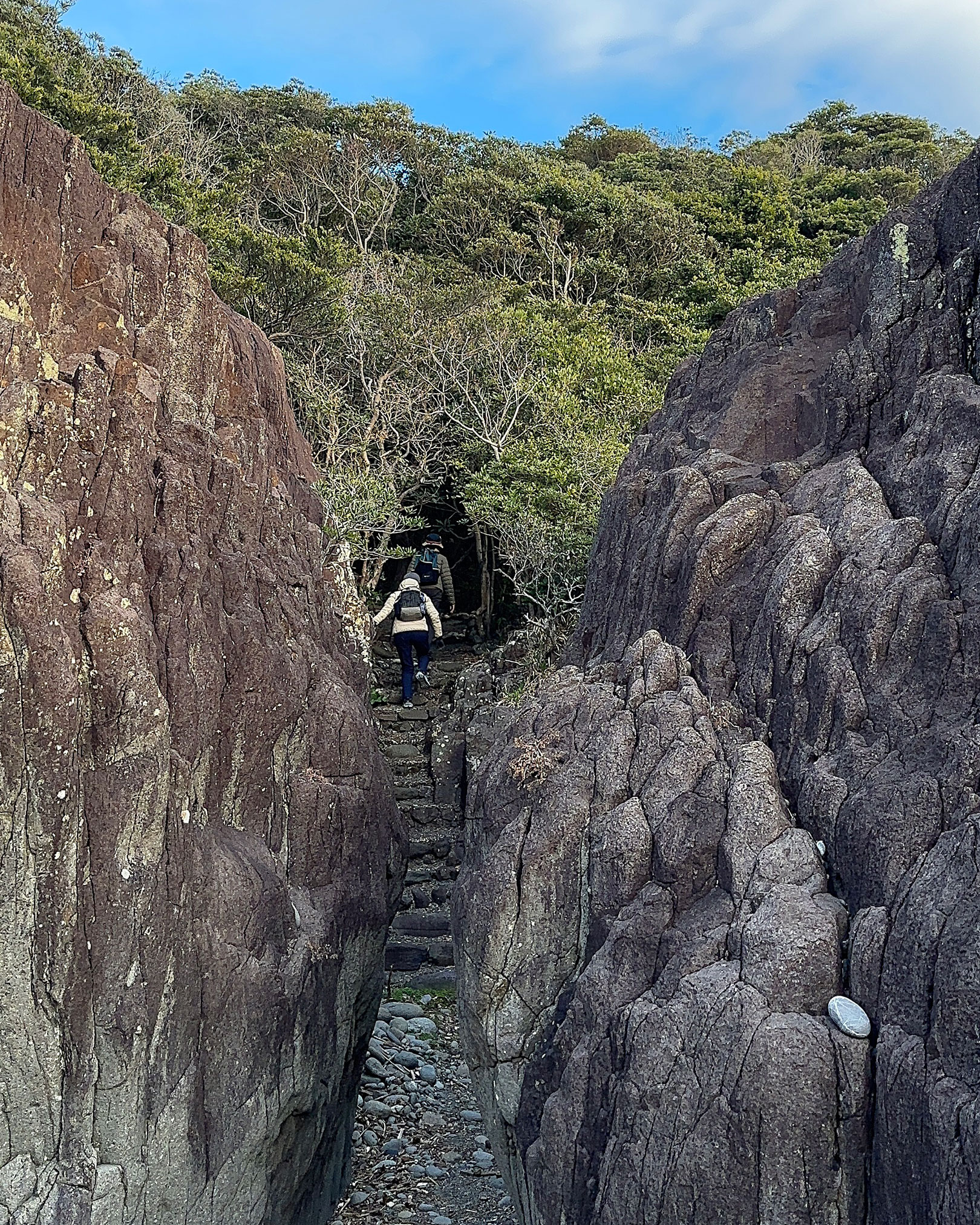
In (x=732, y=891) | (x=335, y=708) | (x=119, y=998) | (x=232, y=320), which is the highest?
(x=232, y=320)

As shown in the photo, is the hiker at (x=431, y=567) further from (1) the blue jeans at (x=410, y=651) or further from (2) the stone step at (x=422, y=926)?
(2) the stone step at (x=422, y=926)

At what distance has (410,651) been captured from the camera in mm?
23297

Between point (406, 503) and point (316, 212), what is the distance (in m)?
15.3

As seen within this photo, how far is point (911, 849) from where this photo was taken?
647 centimetres

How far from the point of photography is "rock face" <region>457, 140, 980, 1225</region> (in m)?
5.94

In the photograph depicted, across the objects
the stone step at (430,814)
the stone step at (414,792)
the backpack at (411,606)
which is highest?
the backpack at (411,606)

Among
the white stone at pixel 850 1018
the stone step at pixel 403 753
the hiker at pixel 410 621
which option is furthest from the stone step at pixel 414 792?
the white stone at pixel 850 1018

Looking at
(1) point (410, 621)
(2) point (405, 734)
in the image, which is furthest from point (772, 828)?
(2) point (405, 734)

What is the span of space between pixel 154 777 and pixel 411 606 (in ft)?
45.1

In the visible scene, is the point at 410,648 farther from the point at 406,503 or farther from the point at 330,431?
the point at 406,503

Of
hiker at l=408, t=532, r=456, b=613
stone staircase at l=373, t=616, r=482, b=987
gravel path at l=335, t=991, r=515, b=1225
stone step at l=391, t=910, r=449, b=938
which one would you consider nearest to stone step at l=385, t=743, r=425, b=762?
stone staircase at l=373, t=616, r=482, b=987

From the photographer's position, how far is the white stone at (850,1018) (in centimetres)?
604

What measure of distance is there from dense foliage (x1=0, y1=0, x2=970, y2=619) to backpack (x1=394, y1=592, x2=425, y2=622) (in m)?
2.07

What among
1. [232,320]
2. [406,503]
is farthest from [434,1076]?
[406,503]
